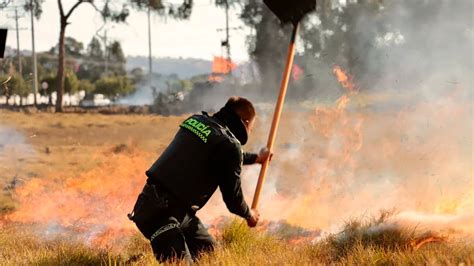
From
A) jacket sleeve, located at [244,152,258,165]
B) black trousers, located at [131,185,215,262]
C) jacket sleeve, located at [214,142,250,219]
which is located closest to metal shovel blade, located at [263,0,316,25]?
jacket sleeve, located at [244,152,258,165]

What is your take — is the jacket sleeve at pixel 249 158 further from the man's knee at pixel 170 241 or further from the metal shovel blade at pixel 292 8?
the metal shovel blade at pixel 292 8

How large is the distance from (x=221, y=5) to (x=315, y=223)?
11.5 feet

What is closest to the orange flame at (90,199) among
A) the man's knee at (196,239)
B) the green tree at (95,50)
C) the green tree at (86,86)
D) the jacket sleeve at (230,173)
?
the green tree at (95,50)

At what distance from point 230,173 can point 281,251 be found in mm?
1174

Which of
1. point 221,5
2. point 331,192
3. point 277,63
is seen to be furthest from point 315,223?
point 221,5

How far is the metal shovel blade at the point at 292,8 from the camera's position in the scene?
18.4 feet

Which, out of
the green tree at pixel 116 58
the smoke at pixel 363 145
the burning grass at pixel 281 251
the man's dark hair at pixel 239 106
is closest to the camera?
the burning grass at pixel 281 251

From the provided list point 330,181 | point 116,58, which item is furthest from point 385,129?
Answer: point 116,58

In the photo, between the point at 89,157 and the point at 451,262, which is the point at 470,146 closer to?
the point at 451,262

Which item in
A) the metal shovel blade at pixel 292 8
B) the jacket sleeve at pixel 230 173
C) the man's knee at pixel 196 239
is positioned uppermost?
the metal shovel blade at pixel 292 8

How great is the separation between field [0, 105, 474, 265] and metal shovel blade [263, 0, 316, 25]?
2074 millimetres

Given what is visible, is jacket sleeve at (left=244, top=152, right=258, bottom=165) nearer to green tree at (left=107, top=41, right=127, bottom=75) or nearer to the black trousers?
the black trousers

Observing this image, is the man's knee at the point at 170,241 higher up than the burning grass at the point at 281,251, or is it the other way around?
the man's knee at the point at 170,241

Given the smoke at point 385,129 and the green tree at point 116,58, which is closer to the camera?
the smoke at point 385,129
